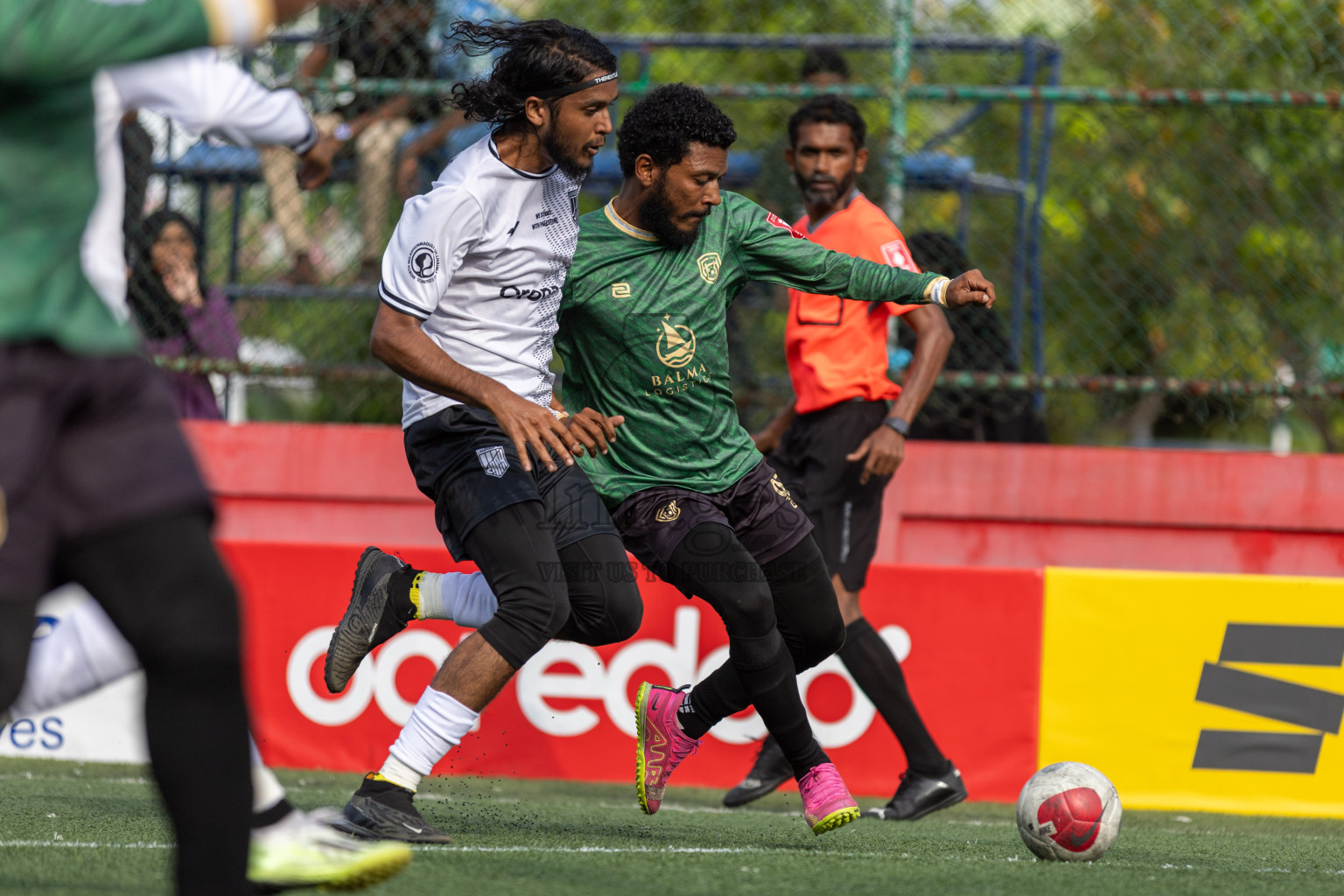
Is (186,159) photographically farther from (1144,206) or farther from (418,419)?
(1144,206)

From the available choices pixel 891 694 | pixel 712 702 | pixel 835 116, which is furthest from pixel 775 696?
pixel 835 116

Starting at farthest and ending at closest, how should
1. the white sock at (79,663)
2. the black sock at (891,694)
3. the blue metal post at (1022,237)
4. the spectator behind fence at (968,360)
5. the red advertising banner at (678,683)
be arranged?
1. the blue metal post at (1022,237)
2. the spectator behind fence at (968,360)
3. the red advertising banner at (678,683)
4. the black sock at (891,694)
5. the white sock at (79,663)

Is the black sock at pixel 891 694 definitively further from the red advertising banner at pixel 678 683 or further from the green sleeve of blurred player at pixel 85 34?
the green sleeve of blurred player at pixel 85 34

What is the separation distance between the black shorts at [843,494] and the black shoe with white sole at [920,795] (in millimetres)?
754

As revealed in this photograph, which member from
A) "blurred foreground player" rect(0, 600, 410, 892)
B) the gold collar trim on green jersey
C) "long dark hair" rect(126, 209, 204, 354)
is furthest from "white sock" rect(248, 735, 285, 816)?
"long dark hair" rect(126, 209, 204, 354)

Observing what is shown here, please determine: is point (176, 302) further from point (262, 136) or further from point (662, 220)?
point (262, 136)

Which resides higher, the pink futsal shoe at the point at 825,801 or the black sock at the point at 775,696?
the black sock at the point at 775,696

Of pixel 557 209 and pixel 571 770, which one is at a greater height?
pixel 557 209

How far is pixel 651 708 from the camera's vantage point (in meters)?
4.68

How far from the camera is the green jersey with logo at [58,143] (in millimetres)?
2250

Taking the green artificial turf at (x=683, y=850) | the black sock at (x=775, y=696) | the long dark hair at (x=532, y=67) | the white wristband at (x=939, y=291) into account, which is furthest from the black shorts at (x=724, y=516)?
the long dark hair at (x=532, y=67)

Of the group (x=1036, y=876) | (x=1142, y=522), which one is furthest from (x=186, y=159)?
(x=1036, y=876)

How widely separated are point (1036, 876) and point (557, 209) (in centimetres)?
230

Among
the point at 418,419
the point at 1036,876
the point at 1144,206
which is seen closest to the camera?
the point at 1036,876
